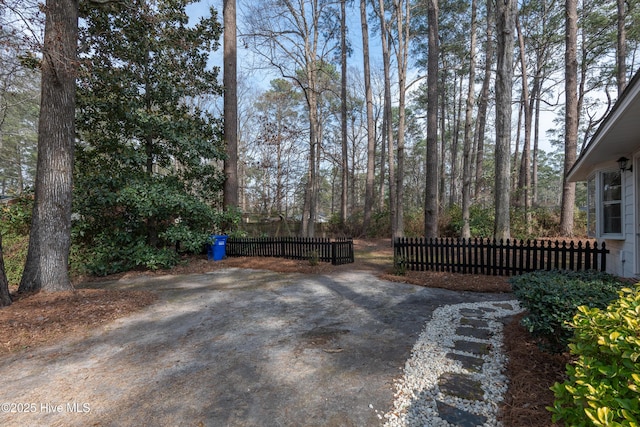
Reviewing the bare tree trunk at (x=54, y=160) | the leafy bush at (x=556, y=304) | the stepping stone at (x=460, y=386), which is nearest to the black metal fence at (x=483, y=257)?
the leafy bush at (x=556, y=304)

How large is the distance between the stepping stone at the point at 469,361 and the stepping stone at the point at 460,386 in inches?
6.8

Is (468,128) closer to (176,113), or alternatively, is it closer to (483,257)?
(483,257)

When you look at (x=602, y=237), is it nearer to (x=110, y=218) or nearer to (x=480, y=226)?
(x=480, y=226)

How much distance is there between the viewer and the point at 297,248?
9141 mm

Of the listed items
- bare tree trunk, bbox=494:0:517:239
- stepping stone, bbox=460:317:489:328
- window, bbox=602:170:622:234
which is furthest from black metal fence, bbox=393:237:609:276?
stepping stone, bbox=460:317:489:328

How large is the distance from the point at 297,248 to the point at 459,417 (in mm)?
7385

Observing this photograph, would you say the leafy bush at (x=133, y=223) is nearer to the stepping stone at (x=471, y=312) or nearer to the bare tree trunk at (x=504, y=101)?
the stepping stone at (x=471, y=312)

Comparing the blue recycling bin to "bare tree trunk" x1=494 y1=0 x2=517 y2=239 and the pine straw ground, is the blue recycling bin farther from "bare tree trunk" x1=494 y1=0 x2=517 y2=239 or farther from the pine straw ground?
"bare tree trunk" x1=494 y1=0 x2=517 y2=239

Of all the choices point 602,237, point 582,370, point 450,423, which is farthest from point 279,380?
point 602,237

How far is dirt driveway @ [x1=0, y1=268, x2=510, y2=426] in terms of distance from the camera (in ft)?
6.73

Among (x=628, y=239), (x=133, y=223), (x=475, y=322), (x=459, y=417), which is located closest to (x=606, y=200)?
(x=628, y=239)

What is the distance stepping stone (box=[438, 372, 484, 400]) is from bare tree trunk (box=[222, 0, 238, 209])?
28.7 ft

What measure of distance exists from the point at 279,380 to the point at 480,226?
43.2 ft

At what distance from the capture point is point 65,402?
222 centimetres
